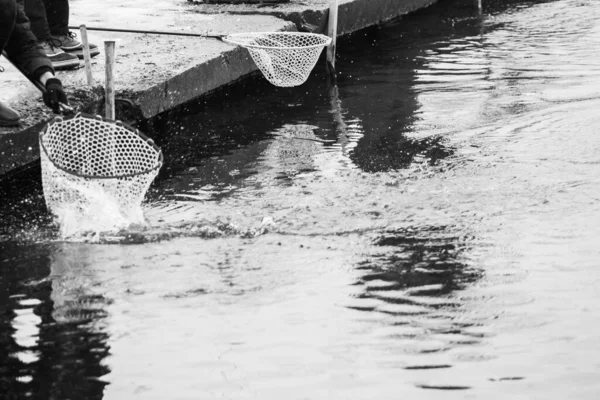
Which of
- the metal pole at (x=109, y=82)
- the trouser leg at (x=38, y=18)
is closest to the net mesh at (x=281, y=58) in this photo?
the trouser leg at (x=38, y=18)

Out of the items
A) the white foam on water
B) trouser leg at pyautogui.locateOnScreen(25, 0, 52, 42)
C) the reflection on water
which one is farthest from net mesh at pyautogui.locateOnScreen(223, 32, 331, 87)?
the reflection on water

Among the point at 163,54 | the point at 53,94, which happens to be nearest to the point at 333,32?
the point at 163,54

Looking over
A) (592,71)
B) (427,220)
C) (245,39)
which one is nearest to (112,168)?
(427,220)

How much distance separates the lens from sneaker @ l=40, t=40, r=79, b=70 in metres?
8.09

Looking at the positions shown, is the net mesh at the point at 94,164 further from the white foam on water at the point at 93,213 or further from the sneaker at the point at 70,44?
the sneaker at the point at 70,44

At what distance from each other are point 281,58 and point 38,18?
2.18m

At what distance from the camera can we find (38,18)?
7883 millimetres

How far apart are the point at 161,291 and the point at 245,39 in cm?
444

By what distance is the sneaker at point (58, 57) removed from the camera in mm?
8094

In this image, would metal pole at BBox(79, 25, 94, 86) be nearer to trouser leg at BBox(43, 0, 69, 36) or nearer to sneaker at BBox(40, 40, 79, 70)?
sneaker at BBox(40, 40, 79, 70)

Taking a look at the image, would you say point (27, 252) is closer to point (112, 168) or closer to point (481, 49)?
point (112, 168)

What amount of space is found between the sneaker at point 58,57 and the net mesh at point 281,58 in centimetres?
138

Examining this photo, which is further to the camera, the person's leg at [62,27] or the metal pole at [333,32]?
the metal pole at [333,32]

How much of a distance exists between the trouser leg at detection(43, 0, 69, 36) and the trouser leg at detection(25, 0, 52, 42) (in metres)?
0.27
